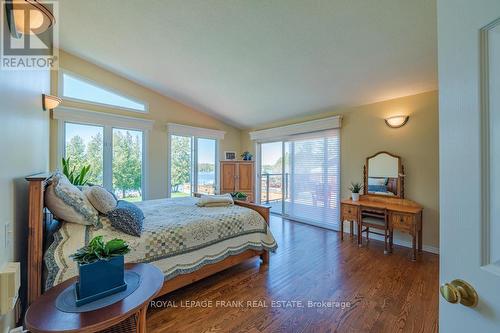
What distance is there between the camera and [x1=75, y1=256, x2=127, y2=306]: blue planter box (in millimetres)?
1045

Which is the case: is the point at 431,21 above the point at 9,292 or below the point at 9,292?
above

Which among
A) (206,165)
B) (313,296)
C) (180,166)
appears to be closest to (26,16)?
(313,296)

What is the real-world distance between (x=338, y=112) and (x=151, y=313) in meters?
4.03

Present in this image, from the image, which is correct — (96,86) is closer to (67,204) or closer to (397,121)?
(67,204)

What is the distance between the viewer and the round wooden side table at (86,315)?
90 cm

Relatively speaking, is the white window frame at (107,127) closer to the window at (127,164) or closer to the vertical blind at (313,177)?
the window at (127,164)

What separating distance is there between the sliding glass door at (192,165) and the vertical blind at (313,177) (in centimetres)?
192

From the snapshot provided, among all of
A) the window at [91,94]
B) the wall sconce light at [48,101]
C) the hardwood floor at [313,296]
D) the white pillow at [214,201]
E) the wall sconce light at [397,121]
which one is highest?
the window at [91,94]

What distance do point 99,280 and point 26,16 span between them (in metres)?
1.52

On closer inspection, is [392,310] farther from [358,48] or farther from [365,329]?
[358,48]

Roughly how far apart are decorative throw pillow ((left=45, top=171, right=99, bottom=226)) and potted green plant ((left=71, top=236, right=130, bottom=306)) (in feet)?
2.75

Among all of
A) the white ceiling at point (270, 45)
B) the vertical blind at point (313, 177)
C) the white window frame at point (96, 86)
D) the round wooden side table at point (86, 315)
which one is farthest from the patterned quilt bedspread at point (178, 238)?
the white window frame at point (96, 86)

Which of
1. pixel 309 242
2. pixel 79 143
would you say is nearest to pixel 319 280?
pixel 309 242

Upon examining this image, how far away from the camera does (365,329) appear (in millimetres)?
1669
